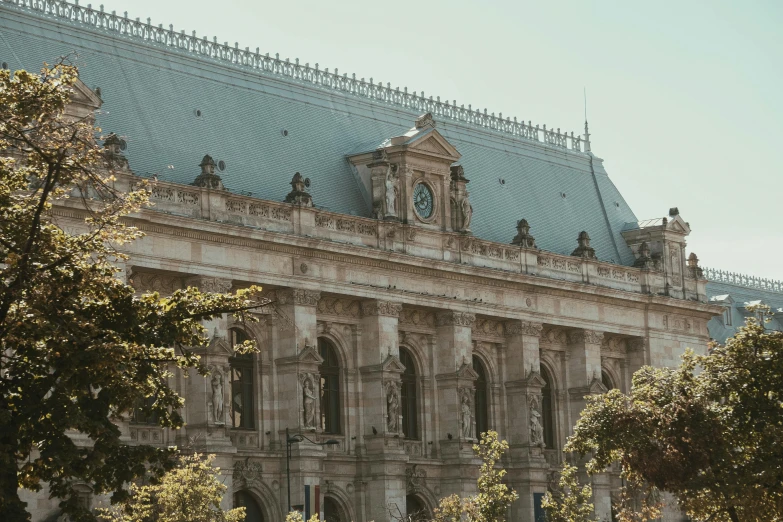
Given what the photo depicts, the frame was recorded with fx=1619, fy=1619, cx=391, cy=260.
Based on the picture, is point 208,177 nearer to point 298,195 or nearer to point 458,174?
point 298,195

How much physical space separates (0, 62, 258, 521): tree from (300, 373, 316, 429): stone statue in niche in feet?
88.5

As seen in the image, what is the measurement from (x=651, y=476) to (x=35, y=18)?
26695mm

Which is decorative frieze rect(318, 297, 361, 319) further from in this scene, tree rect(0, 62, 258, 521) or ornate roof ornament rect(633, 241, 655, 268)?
tree rect(0, 62, 258, 521)

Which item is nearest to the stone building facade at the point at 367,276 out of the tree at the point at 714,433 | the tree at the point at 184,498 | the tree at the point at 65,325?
the tree at the point at 184,498

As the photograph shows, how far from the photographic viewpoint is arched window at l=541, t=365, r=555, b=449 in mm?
66125

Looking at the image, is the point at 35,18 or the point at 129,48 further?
the point at 129,48

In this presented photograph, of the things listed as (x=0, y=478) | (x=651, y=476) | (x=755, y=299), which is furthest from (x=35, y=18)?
(x=755, y=299)

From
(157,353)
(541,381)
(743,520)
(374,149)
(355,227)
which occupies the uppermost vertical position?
(374,149)

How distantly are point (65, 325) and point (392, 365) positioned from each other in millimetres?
32848

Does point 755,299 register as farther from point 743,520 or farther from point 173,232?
point 743,520

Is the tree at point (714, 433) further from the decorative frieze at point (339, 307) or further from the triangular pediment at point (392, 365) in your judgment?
the decorative frieze at point (339, 307)

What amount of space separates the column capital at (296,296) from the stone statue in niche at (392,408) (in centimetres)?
462

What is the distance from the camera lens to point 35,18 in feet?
174

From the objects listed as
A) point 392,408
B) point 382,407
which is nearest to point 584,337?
point 392,408
